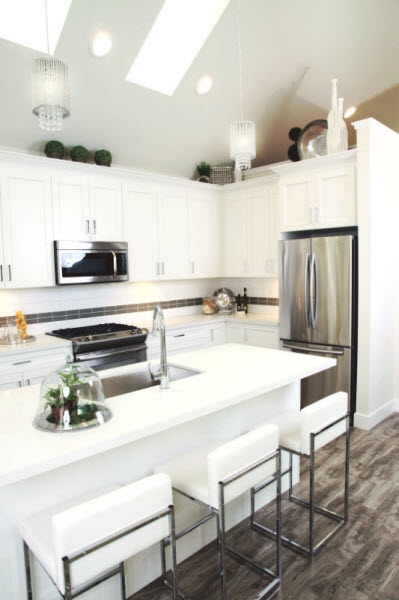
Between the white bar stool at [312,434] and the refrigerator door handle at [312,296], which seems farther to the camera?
the refrigerator door handle at [312,296]

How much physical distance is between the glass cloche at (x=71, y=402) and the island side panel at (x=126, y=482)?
8.2 inches

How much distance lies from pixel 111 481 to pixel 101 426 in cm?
36

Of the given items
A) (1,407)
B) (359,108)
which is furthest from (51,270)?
(359,108)

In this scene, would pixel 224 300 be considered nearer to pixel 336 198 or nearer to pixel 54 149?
pixel 336 198

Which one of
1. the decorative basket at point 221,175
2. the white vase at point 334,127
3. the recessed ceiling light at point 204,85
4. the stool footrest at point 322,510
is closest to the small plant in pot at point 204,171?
the decorative basket at point 221,175

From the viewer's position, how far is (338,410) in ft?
7.21

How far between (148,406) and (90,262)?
2.49 metres

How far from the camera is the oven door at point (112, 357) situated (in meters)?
3.66

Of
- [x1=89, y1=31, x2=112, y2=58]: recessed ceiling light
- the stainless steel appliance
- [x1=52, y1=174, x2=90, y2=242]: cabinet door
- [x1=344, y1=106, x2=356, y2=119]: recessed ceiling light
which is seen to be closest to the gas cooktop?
the stainless steel appliance

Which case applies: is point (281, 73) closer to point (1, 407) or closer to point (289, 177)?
point (289, 177)

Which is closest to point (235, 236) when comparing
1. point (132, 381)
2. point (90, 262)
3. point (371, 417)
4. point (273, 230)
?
point (273, 230)

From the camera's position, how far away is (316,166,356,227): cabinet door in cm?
371

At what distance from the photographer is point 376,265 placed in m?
3.66

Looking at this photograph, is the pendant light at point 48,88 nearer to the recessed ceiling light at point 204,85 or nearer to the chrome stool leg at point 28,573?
the chrome stool leg at point 28,573
